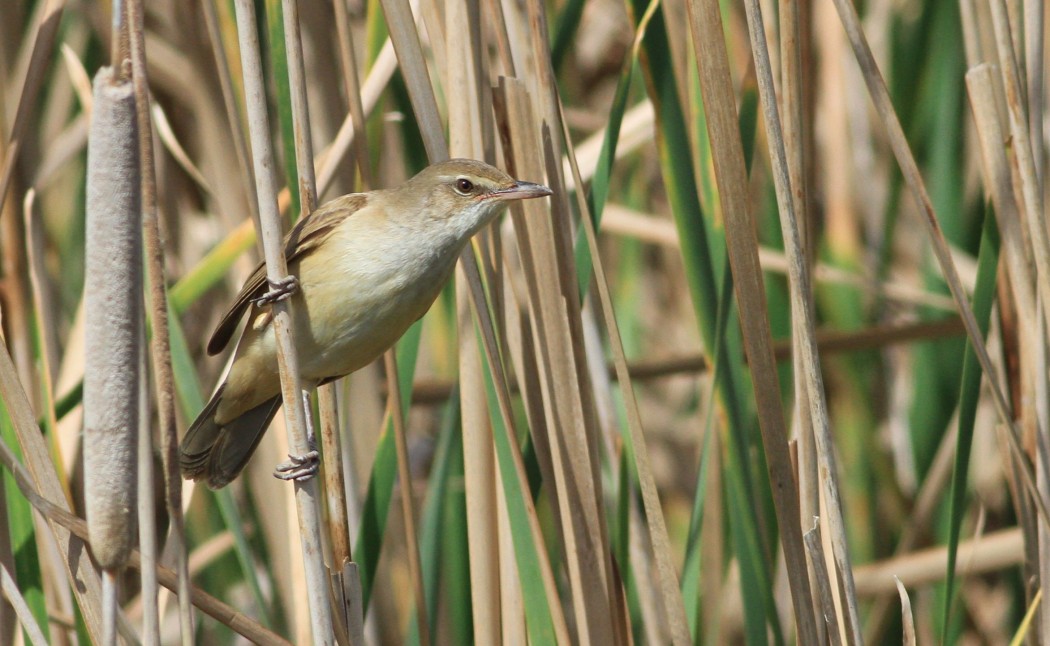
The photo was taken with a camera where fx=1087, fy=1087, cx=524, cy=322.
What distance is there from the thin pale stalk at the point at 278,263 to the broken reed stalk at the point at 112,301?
0.42 metres

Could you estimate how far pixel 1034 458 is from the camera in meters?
1.96

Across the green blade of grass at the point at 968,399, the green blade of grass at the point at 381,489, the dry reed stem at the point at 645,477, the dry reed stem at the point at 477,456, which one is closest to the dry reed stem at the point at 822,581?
the dry reed stem at the point at 645,477

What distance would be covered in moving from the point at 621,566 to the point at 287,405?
0.76m

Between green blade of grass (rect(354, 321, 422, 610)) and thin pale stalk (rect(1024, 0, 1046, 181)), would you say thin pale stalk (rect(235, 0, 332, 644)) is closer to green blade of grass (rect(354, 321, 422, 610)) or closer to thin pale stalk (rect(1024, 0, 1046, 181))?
green blade of grass (rect(354, 321, 422, 610))

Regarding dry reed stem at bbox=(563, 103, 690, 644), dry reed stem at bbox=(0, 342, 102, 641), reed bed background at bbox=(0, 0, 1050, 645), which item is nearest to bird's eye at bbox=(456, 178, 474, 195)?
reed bed background at bbox=(0, 0, 1050, 645)

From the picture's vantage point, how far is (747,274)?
157 cm

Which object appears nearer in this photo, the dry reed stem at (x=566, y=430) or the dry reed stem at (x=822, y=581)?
the dry reed stem at (x=822, y=581)

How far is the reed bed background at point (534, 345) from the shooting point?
1489 millimetres

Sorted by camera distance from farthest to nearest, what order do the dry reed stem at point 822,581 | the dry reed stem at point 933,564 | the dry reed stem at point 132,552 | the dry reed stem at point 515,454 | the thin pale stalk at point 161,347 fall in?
1. the dry reed stem at point 933,564
2. the dry reed stem at point 515,454
3. the dry reed stem at point 822,581
4. the dry reed stem at point 132,552
5. the thin pale stalk at point 161,347

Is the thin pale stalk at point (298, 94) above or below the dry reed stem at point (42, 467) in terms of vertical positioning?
above

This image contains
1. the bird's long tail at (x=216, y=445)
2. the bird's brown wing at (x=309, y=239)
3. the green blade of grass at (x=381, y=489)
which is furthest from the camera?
the bird's long tail at (x=216, y=445)

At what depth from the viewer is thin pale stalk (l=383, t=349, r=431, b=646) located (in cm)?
180

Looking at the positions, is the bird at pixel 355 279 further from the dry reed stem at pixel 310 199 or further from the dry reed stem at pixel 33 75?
the dry reed stem at pixel 33 75

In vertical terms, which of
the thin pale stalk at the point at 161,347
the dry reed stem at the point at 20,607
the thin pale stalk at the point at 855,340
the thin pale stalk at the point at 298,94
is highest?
the thin pale stalk at the point at 298,94
